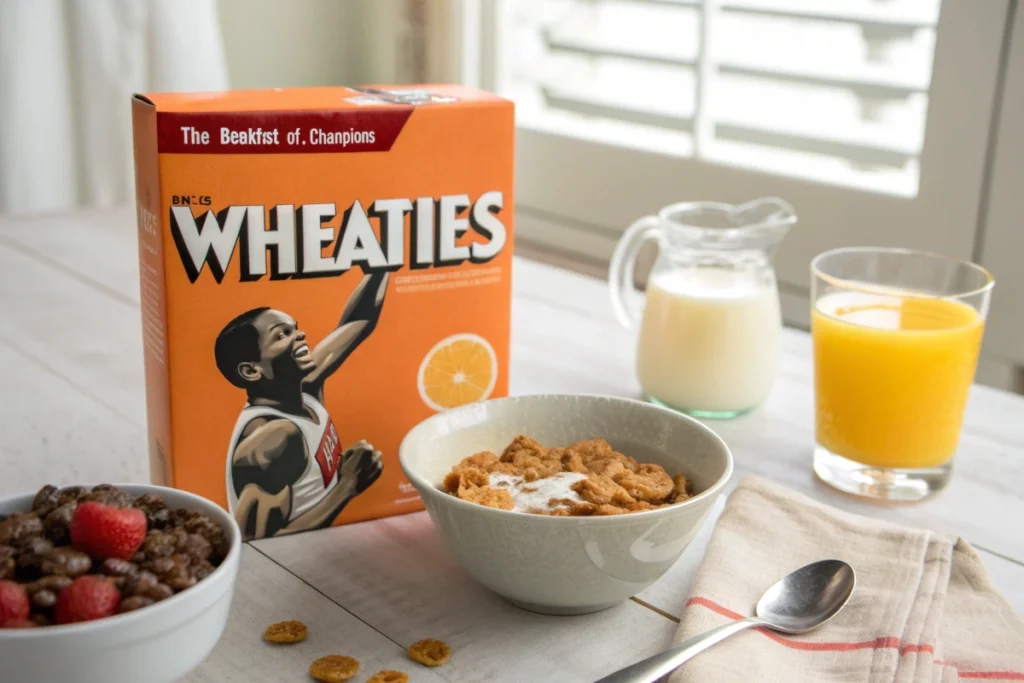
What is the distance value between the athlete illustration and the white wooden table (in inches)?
1.0

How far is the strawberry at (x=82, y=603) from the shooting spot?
20.0 inches

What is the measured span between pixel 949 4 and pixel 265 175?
104cm

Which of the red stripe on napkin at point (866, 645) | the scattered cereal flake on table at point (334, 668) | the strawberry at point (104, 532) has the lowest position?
the scattered cereal flake on table at point (334, 668)

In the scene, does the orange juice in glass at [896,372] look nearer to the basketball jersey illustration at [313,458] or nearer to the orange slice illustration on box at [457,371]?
the orange slice illustration on box at [457,371]

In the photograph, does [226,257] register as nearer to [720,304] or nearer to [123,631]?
[123,631]

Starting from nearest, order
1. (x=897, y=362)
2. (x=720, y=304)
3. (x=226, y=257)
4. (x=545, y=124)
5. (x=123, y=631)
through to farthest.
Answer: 1. (x=123, y=631)
2. (x=226, y=257)
3. (x=897, y=362)
4. (x=720, y=304)
5. (x=545, y=124)

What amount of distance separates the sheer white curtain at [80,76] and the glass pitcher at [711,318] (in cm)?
137

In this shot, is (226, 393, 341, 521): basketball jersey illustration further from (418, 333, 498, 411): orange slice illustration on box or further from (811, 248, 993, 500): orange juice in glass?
(811, 248, 993, 500): orange juice in glass

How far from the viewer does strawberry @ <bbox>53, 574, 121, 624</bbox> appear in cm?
51

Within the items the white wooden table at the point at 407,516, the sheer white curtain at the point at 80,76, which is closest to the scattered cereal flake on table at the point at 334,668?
the white wooden table at the point at 407,516

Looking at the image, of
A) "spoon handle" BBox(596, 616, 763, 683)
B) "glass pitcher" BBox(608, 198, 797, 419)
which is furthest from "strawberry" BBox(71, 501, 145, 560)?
"glass pitcher" BBox(608, 198, 797, 419)

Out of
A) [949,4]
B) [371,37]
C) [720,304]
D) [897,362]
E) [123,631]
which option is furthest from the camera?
[371,37]

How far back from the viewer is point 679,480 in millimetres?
714

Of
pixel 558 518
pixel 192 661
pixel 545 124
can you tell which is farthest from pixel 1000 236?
pixel 192 661
